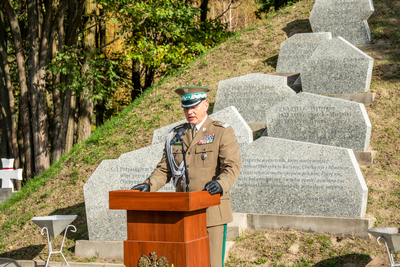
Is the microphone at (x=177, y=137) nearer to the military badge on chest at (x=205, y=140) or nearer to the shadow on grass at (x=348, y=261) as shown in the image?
the military badge on chest at (x=205, y=140)

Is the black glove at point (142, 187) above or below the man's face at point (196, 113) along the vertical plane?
below

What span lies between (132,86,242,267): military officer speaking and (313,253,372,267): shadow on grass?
2.80 m

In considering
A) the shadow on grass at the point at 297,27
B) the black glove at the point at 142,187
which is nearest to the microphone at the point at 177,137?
the black glove at the point at 142,187

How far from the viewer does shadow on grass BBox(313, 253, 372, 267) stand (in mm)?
6012

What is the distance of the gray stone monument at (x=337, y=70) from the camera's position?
9707mm

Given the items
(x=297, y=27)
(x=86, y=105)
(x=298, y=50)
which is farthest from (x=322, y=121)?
(x=86, y=105)

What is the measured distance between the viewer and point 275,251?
21.3 ft

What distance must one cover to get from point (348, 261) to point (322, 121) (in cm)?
301

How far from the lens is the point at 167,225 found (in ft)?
10.7

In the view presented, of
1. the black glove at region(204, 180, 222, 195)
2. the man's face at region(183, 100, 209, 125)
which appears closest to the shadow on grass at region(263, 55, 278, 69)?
the man's face at region(183, 100, 209, 125)

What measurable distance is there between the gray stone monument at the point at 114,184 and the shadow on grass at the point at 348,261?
9.39 ft

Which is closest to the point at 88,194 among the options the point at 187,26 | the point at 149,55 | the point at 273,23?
the point at 149,55

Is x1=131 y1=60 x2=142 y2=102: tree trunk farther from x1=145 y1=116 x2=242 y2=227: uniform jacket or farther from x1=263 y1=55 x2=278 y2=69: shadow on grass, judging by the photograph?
x1=145 y1=116 x2=242 y2=227: uniform jacket

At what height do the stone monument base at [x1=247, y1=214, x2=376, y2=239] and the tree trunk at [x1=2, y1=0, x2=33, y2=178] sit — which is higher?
the tree trunk at [x1=2, y1=0, x2=33, y2=178]
